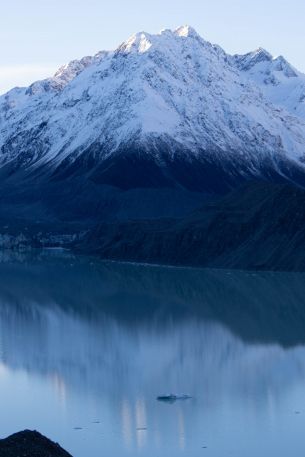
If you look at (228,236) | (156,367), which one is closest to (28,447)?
(156,367)

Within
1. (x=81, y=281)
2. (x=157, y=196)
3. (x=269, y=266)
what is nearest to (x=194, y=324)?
(x=81, y=281)

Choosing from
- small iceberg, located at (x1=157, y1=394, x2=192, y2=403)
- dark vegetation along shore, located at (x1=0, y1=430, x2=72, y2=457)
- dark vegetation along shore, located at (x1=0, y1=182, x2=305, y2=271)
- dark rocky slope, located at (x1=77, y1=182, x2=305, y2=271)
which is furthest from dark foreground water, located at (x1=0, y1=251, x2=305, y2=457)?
dark vegetation along shore, located at (x1=0, y1=182, x2=305, y2=271)

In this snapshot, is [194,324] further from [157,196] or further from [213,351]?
[157,196]

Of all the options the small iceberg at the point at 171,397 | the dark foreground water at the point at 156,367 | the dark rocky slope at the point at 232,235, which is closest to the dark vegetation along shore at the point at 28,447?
the dark foreground water at the point at 156,367

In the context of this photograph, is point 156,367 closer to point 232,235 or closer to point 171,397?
point 171,397

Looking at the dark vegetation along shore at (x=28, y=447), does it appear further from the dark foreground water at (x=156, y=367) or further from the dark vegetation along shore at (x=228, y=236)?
the dark vegetation along shore at (x=228, y=236)

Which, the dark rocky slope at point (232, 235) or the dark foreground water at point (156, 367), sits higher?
the dark rocky slope at point (232, 235)
